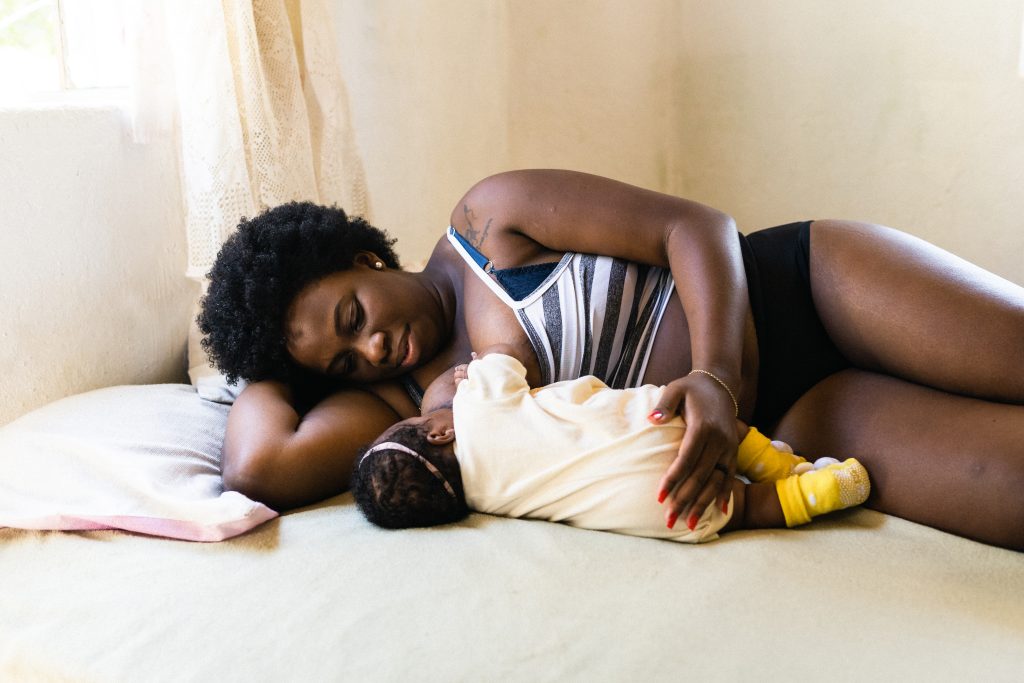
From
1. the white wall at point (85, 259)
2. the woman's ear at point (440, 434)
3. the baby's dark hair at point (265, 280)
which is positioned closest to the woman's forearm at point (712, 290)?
the woman's ear at point (440, 434)

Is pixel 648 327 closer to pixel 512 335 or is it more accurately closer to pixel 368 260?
pixel 512 335

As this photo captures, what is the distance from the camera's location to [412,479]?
1.41 metres

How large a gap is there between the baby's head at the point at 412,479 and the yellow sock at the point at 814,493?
485 mm

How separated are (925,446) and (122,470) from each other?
1.27m

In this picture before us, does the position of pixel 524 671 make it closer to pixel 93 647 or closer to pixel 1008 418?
pixel 93 647

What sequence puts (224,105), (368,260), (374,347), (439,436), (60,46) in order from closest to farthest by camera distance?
(439,436)
(374,347)
(368,260)
(224,105)
(60,46)

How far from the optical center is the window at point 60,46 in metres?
2.11

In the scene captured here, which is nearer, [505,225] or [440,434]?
[440,434]

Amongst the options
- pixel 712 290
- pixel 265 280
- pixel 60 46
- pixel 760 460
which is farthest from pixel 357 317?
pixel 60 46

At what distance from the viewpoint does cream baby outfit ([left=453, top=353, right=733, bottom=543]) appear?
4.44 feet

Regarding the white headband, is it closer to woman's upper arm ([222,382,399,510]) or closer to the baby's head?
the baby's head

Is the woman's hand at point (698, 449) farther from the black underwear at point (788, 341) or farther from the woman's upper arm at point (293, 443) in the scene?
the woman's upper arm at point (293, 443)

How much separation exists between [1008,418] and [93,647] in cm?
129

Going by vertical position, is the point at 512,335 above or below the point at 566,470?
above
